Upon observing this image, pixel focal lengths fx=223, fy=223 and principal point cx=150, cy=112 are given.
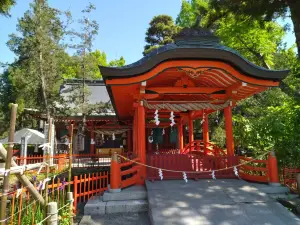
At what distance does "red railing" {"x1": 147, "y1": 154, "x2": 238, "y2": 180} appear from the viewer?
22.0ft

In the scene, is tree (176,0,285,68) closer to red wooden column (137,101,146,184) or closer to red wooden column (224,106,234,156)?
red wooden column (224,106,234,156)

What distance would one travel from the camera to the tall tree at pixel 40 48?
1457 cm

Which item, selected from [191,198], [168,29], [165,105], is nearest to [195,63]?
[165,105]

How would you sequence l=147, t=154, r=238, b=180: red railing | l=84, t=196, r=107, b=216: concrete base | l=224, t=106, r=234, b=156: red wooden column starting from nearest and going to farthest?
l=84, t=196, r=107, b=216: concrete base
l=147, t=154, r=238, b=180: red railing
l=224, t=106, r=234, b=156: red wooden column

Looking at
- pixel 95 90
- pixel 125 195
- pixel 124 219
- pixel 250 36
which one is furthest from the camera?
pixel 95 90

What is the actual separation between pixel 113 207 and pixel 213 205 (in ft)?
7.61

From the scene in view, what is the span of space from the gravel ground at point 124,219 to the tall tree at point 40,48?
11.8 m

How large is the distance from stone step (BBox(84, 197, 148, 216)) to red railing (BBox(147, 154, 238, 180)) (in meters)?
1.30

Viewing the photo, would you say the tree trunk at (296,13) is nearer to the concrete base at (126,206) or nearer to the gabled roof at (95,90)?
the concrete base at (126,206)

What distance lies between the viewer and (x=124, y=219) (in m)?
5.00

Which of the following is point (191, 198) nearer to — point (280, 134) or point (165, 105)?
point (165, 105)

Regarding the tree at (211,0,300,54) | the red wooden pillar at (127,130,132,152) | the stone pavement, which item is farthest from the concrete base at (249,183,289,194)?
the red wooden pillar at (127,130,132,152)

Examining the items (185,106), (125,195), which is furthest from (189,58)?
(125,195)

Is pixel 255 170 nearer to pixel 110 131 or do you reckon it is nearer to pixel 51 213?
pixel 51 213
